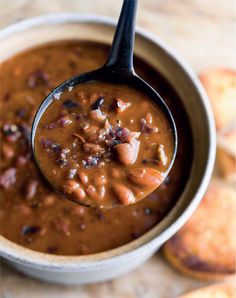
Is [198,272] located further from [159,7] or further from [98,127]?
[159,7]

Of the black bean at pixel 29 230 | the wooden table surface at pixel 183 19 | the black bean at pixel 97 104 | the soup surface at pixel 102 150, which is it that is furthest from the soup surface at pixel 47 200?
the wooden table surface at pixel 183 19

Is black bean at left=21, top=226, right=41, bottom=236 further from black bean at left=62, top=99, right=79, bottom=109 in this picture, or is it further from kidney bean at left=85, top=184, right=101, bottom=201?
black bean at left=62, top=99, right=79, bottom=109

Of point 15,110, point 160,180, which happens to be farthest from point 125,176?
point 15,110

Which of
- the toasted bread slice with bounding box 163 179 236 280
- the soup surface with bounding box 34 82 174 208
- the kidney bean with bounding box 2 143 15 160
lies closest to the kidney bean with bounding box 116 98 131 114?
the soup surface with bounding box 34 82 174 208

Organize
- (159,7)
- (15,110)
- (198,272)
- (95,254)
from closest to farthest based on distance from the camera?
(95,254) < (15,110) < (198,272) < (159,7)

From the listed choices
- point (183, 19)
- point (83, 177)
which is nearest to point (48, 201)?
point (83, 177)

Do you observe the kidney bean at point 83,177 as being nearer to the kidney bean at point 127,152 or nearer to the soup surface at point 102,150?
the soup surface at point 102,150

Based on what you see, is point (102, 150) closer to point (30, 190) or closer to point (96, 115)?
point (96, 115)
